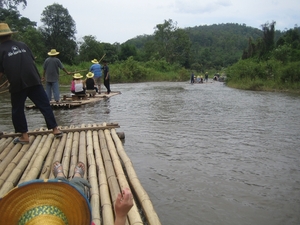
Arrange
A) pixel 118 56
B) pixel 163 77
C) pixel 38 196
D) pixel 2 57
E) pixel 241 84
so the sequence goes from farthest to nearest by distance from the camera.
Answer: pixel 118 56 < pixel 163 77 < pixel 241 84 < pixel 2 57 < pixel 38 196

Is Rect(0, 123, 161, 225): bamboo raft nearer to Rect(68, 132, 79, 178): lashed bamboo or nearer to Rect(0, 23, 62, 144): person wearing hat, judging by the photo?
Rect(68, 132, 79, 178): lashed bamboo

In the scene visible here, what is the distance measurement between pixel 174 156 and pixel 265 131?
244 centimetres

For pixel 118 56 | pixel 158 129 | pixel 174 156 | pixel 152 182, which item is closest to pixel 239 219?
pixel 152 182

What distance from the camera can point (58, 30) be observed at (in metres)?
44.9

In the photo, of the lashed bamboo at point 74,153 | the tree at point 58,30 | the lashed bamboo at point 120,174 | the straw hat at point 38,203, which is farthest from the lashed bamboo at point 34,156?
the tree at point 58,30

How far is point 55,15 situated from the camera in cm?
4481

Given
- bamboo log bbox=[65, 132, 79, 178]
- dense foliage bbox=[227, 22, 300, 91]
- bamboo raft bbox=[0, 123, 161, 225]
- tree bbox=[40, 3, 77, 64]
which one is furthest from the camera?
tree bbox=[40, 3, 77, 64]

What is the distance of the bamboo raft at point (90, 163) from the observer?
2.52m

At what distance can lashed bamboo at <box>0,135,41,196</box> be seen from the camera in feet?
9.29

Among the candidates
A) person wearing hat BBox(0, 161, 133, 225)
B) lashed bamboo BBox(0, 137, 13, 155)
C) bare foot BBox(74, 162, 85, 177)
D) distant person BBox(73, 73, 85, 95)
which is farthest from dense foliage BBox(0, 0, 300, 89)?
person wearing hat BBox(0, 161, 133, 225)

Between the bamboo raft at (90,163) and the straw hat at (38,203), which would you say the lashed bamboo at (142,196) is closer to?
the bamboo raft at (90,163)

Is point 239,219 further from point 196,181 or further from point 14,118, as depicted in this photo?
point 14,118

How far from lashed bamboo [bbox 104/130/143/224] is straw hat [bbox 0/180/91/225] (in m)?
0.83

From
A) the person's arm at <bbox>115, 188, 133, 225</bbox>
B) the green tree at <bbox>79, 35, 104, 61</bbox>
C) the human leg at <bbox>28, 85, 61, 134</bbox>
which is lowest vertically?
the person's arm at <bbox>115, 188, 133, 225</bbox>
